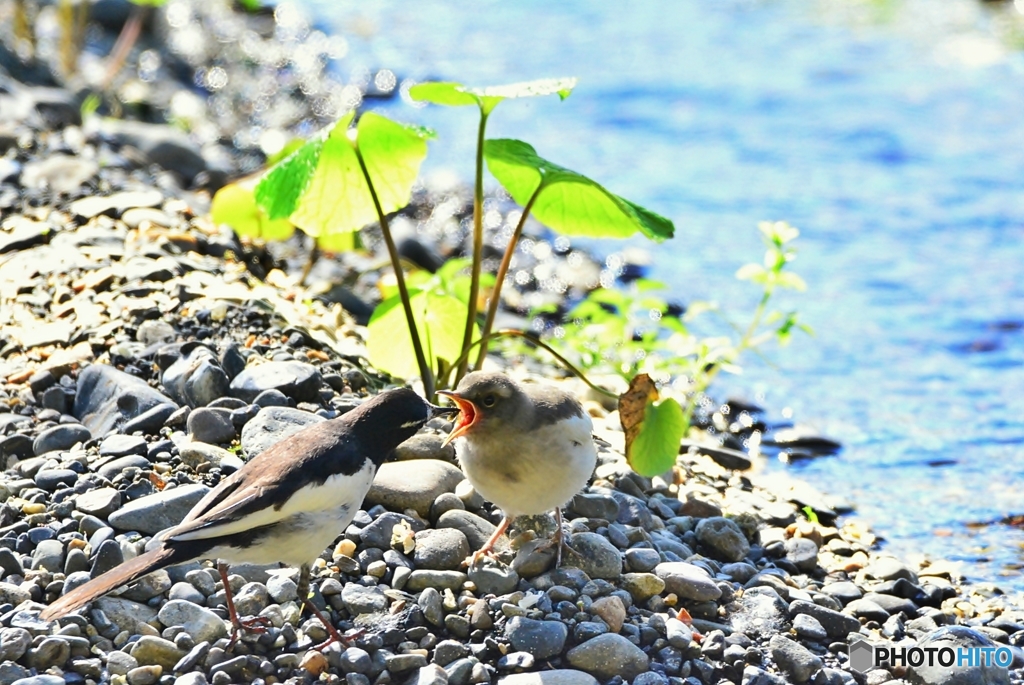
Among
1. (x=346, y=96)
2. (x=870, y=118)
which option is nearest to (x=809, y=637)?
(x=870, y=118)

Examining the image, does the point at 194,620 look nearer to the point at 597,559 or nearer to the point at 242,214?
the point at 597,559

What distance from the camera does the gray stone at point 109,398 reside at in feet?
18.0

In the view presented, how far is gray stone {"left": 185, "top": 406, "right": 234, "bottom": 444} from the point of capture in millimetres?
5301

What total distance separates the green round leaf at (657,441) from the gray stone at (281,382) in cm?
152

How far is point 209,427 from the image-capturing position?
17.4ft

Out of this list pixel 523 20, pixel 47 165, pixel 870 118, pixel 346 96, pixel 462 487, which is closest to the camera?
pixel 462 487

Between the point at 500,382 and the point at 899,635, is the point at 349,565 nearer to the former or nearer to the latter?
the point at 500,382

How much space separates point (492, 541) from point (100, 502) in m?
1.58

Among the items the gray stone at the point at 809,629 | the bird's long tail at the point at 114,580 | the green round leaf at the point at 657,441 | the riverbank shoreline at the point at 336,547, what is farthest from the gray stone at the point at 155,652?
the gray stone at the point at 809,629

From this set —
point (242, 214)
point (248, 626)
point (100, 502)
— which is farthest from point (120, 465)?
point (242, 214)

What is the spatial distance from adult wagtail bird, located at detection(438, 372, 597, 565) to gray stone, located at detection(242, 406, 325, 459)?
872 mm

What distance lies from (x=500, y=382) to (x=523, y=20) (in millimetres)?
12655

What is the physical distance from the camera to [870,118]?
13008 mm

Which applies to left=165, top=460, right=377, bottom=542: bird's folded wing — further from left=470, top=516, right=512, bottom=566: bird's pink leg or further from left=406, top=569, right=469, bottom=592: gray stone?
left=470, top=516, right=512, bottom=566: bird's pink leg
